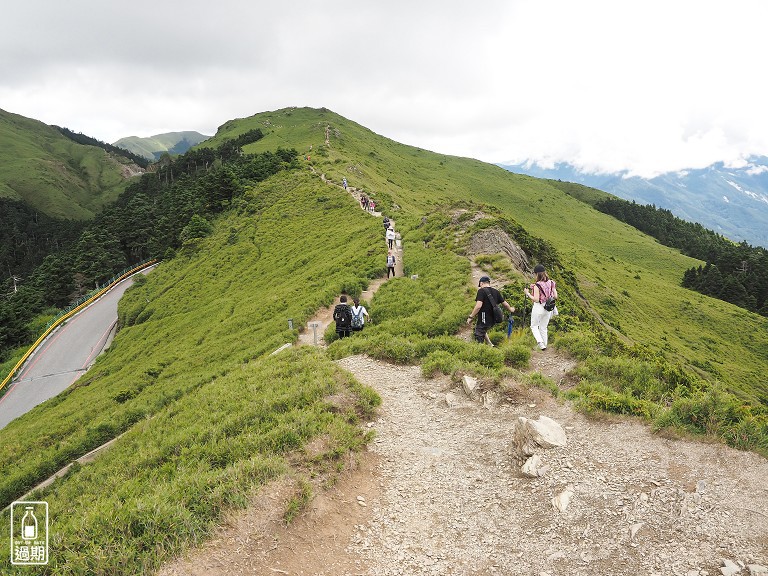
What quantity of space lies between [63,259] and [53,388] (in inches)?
Result: 1895

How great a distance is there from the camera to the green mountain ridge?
7.34 meters

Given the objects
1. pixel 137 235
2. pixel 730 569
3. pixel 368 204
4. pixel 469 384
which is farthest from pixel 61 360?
pixel 730 569

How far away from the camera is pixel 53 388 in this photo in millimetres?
41281

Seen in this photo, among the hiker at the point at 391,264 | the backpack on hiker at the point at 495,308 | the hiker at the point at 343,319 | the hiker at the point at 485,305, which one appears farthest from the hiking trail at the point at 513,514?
the hiker at the point at 391,264

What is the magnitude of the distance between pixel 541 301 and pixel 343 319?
305 inches

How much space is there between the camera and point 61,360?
4744cm

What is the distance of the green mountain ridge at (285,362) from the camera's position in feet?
24.1

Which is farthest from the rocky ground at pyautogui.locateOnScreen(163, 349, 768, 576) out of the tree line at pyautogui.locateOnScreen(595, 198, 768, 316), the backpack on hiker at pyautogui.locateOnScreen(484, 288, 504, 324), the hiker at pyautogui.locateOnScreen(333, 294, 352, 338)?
the tree line at pyautogui.locateOnScreen(595, 198, 768, 316)

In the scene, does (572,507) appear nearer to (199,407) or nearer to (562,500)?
(562,500)

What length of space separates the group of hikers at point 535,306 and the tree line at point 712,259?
69062mm

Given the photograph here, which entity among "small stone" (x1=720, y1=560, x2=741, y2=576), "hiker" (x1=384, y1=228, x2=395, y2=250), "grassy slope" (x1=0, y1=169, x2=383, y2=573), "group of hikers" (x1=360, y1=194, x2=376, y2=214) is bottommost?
"grassy slope" (x1=0, y1=169, x2=383, y2=573)

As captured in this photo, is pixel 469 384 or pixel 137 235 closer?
pixel 469 384

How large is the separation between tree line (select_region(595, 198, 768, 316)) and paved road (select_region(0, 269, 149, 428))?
286 feet

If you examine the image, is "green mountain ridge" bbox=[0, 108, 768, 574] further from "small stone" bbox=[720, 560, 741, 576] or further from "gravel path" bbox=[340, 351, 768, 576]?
"small stone" bbox=[720, 560, 741, 576]
